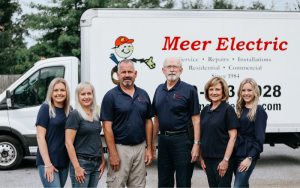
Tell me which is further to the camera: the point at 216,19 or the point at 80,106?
the point at 216,19

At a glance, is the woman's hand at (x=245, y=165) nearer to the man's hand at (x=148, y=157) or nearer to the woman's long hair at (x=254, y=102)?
the woman's long hair at (x=254, y=102)

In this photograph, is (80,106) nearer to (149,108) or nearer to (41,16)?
(149,108)

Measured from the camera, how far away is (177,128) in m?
3.83

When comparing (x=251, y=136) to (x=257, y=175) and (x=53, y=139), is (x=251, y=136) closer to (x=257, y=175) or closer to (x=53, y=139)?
(x=53, y=139)

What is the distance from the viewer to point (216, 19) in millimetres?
6500

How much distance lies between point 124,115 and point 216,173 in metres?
1.22

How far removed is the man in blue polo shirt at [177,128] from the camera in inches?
150

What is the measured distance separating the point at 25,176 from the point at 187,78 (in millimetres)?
3814

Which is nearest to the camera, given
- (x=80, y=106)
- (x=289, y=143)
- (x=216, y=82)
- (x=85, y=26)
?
(x=80, y=106)

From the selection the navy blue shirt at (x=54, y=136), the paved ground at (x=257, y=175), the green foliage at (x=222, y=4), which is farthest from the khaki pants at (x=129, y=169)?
the green foliage at (x=222, y=4)

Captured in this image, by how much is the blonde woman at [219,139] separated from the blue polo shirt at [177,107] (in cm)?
25

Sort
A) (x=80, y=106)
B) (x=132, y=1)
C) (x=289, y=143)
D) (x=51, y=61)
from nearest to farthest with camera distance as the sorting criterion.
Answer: (x=80, y=106)
(x=51, y=61)
(x=289, y=143)
(x=132, y=1)

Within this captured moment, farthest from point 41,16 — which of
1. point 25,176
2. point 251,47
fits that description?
point 251,47

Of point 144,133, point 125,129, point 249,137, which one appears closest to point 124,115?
point 125,129
